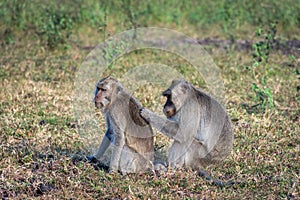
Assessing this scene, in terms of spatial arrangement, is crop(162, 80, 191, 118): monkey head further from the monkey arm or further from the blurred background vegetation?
the blurred background vegetation

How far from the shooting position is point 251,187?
5.64 metres

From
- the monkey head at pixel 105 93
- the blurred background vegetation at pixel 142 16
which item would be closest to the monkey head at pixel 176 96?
the monkey head at pixel 105 93

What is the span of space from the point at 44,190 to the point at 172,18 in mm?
10011

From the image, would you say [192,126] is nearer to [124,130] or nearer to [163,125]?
[163,125]

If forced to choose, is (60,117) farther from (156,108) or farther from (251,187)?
(251,187)

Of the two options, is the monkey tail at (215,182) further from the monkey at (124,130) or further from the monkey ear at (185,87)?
the monkey ear at (185,87)

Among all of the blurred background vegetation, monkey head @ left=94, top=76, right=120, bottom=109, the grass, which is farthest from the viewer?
the blurred background vegetation

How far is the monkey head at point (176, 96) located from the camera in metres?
5.77

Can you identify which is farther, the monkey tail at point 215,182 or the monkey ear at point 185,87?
the monkey ear at point 185,87

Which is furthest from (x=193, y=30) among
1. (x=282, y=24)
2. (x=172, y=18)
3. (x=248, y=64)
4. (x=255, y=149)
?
(x=255, y=149)

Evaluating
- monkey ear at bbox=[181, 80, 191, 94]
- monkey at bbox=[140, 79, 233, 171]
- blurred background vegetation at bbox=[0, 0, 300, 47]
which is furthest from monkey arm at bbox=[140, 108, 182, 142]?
blurred background vegetation at bbox=[0, 0, 300, 47]

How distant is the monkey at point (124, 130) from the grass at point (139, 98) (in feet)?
0.47

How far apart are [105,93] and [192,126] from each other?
0.89m

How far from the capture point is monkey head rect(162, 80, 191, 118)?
5773 mm
